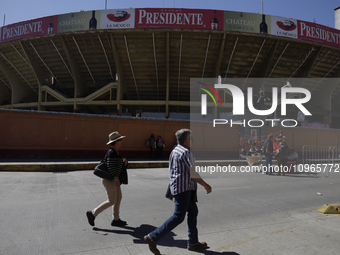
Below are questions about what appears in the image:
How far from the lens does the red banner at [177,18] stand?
76.7 feet

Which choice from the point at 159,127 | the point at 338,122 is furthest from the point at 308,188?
the point at 338,122

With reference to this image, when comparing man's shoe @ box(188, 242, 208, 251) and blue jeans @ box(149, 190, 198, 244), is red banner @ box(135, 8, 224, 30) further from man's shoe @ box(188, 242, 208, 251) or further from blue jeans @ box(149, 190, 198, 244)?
man's shoe @ box(188, 242, 208, 251)

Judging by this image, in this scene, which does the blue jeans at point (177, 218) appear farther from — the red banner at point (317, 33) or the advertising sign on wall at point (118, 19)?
the red banner at point (317, 33)

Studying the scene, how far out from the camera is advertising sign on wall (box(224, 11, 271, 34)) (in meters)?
23.8

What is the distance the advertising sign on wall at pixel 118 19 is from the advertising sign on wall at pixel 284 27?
1348 centimetres

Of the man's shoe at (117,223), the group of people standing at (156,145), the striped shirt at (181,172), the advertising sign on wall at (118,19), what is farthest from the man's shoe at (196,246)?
the advertising sign on wall at (118,19)

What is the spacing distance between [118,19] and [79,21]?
3871 mm

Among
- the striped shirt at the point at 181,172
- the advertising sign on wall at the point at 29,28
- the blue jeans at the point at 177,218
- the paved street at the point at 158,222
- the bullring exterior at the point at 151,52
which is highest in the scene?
the advertising sign on wall at the point at 29,28

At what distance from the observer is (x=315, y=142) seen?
2411cm

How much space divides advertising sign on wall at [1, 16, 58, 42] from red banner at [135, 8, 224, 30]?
8863mm

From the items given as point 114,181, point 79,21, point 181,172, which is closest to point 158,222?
point 114,181

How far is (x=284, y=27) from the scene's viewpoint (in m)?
24.6

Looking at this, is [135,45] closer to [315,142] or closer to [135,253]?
[315,142]

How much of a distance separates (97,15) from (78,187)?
20.8 m
